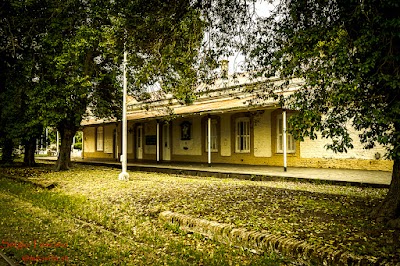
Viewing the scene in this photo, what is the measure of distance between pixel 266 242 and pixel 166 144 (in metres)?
19.2

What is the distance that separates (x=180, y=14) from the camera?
7.23 metres

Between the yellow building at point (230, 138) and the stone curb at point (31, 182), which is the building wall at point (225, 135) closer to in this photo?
the yellow building at point (230, 138)

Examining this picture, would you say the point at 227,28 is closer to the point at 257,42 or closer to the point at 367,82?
the point at 257,42

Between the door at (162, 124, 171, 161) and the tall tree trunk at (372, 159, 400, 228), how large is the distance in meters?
18.3

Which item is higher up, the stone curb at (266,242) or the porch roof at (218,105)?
the porch roof at (218,105)

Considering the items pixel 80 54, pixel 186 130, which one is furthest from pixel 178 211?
pixel 186 130

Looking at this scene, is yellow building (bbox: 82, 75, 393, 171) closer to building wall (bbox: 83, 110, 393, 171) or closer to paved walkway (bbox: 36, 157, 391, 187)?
building wall (bbox: 83, 110, 393, 171)

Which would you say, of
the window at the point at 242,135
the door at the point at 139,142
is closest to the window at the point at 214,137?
the window at the point at 242,135

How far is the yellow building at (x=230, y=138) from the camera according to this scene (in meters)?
14.7

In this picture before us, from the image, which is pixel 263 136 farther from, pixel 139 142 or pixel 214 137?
pixel 139 142

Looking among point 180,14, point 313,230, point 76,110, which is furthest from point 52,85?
point 313,230

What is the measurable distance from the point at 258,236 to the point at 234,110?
34.9 ft

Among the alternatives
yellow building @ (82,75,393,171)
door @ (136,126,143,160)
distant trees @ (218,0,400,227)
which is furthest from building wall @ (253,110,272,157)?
distant trees @ (218,0,400,227)

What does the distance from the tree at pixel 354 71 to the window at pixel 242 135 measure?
1224 centimetres
